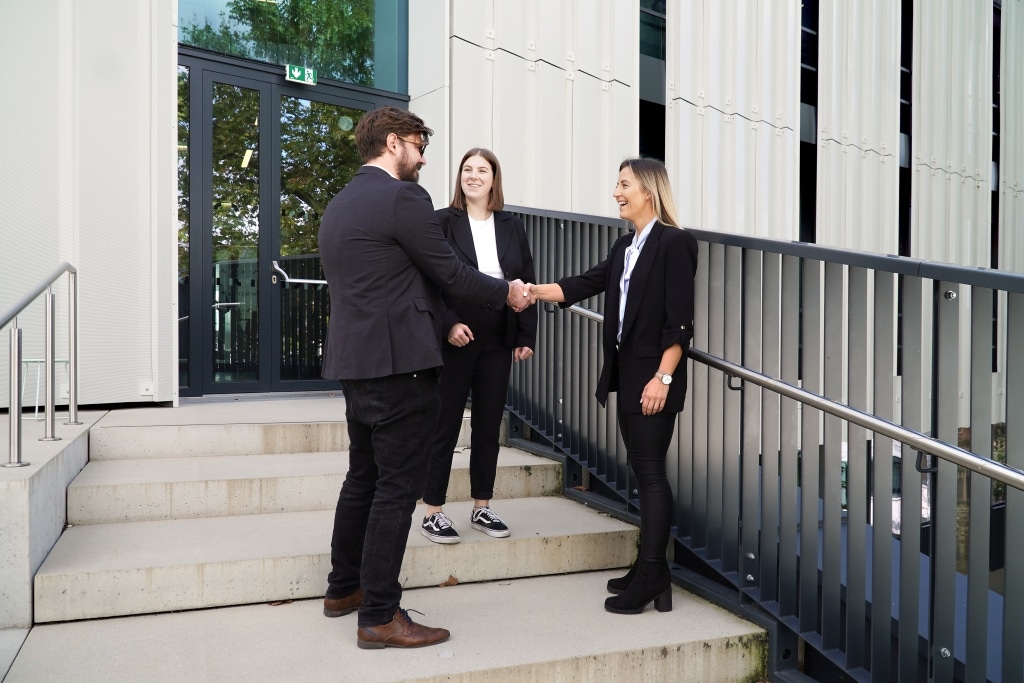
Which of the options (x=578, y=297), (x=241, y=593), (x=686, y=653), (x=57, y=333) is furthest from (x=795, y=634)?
(x=57, y=333)

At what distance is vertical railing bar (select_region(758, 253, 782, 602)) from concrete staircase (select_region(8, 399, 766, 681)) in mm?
224

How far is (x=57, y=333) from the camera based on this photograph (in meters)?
4.92

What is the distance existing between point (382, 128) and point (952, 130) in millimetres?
12521

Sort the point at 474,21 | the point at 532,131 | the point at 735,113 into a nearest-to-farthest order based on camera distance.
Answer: the point at 474,21
the point at 532,131
the point at 735,113

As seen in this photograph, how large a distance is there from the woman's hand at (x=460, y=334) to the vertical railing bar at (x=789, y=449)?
1192mm

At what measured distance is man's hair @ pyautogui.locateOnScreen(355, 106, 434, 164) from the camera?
8.93 ft

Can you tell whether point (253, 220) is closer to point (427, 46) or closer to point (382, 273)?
point (427, 46)

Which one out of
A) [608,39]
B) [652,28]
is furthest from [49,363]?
[652,28]

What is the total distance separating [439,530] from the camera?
3.33 m

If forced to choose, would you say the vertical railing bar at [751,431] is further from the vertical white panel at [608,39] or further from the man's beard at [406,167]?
the vertical white panel at [608,39]

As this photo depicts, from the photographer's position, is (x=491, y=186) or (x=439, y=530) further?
(x=491, y=186)

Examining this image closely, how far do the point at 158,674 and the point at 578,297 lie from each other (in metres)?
2.03

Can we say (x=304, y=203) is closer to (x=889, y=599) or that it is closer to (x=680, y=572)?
(x=680, y=572)

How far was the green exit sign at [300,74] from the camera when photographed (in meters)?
5.98
